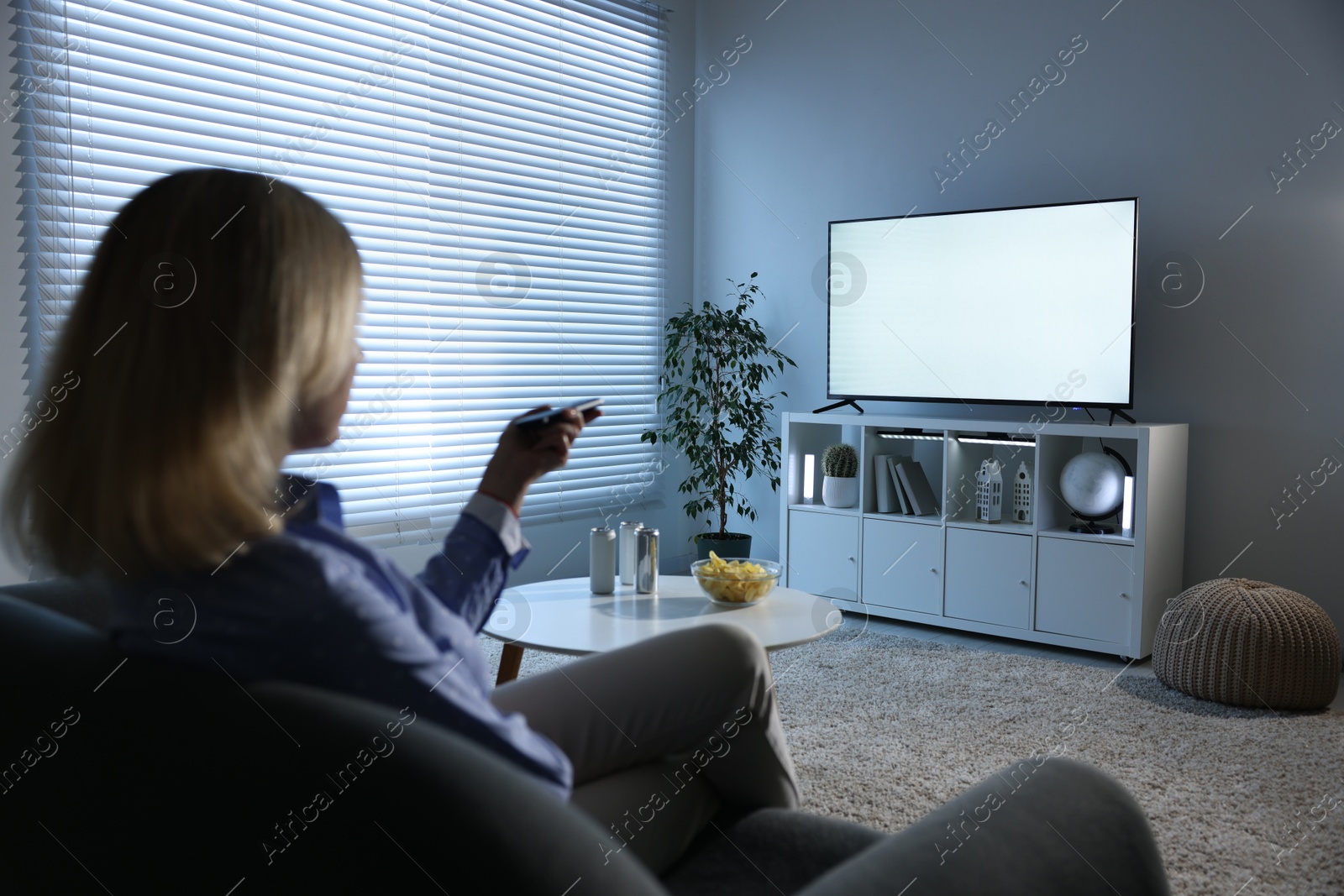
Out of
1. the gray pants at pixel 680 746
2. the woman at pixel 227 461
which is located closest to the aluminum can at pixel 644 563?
the gray pants at pixel 680 746

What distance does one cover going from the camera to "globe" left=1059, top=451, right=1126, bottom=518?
321cm

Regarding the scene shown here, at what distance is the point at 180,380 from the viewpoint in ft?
2.15

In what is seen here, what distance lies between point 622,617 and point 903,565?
1.75 metres

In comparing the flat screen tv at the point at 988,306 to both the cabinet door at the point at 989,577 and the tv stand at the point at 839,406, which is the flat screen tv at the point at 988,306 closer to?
the tv stand at the point at 839,406

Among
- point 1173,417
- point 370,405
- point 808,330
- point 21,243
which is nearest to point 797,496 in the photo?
point 808,330

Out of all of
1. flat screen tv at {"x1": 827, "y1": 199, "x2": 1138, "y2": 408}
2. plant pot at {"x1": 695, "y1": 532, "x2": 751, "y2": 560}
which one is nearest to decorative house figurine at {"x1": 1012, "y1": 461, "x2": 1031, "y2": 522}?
flat screen tv at {"x1": 827, "y1": 199, "x2": 1138, "y2": 408}

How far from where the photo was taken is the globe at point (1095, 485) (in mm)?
3215

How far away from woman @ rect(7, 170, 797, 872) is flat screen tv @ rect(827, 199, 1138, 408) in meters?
2.98

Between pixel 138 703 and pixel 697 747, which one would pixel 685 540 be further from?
pixel 138 703

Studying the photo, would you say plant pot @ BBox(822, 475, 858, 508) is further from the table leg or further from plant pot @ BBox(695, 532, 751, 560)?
the table leg

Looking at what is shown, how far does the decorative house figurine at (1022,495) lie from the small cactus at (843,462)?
603 mm

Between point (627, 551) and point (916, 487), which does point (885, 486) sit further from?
point (627, 551)

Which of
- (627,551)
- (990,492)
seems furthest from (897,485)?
(627,551)

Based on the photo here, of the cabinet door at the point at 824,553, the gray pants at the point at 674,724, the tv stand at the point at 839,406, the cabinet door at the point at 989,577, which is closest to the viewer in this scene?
the gray pants at the point at 674,724
